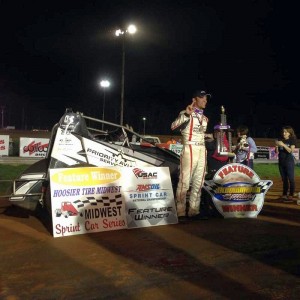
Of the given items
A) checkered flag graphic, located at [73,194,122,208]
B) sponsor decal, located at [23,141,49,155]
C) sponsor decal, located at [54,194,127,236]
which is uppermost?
sponsor decal, located at [23,141,49,155]

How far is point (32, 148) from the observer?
2666 cm

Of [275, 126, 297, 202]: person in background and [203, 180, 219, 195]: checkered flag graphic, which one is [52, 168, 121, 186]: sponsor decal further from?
[275, 126, 297, 202]: person in background

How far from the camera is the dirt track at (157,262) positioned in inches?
161

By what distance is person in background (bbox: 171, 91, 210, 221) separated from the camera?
7.52 meters

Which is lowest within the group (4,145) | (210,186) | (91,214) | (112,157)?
(91,214)

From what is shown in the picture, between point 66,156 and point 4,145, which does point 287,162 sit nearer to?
point 66,156

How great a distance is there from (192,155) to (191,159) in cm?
7

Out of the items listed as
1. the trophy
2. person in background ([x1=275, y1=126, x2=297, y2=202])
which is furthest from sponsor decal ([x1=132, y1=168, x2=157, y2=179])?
person in background ([x1=275, y1=126, x2=297, y2=202])

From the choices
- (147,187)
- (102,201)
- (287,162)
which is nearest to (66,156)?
(102,201)

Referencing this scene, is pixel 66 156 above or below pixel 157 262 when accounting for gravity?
above

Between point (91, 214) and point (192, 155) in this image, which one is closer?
point (91, 214)

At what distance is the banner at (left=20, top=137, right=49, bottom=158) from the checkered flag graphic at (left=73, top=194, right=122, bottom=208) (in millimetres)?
20453

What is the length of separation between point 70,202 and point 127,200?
0.94 meters

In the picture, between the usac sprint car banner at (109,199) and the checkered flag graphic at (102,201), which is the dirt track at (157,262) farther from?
the checkered flag graphic at (102,201)
